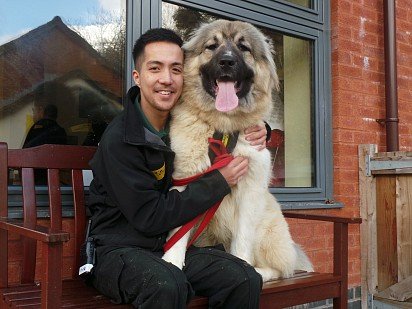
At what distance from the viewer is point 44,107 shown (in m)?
3.05

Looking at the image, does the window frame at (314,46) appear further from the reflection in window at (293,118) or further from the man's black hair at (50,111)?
the man's black hair at (50,111)

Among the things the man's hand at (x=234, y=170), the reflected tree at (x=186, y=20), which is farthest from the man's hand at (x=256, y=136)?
the reflected tree at (x=186, y=20)

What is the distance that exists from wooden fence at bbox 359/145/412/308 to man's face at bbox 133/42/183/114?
252 cm

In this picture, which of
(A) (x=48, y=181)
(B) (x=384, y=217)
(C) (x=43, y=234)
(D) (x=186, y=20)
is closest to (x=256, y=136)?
(A) (x=48, y=181)

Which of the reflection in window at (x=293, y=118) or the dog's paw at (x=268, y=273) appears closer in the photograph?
the dog's paw at (x=268, y=273)

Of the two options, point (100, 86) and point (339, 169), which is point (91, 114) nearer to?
point (100, 86)

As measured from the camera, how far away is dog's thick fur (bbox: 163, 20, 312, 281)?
8.34 feet

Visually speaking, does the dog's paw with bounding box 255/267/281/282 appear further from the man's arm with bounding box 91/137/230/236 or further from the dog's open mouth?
the dog's open mouth

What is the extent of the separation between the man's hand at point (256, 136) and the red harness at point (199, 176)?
7.2 inches

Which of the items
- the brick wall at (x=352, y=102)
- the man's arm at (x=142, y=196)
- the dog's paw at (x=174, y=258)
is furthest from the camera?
the brick wall at (x=352, y=102)

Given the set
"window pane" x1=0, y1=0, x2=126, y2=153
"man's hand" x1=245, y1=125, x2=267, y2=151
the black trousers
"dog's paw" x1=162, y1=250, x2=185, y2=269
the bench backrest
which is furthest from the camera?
"window pane" x1=0, y1=0, x2=126, y2=153

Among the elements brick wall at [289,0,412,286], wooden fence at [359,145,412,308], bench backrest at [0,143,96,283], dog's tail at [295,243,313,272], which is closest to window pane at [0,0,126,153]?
bench backrest at [0,143,96,283]

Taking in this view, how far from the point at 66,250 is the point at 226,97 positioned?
1.35m

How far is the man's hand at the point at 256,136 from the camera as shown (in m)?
2.62
